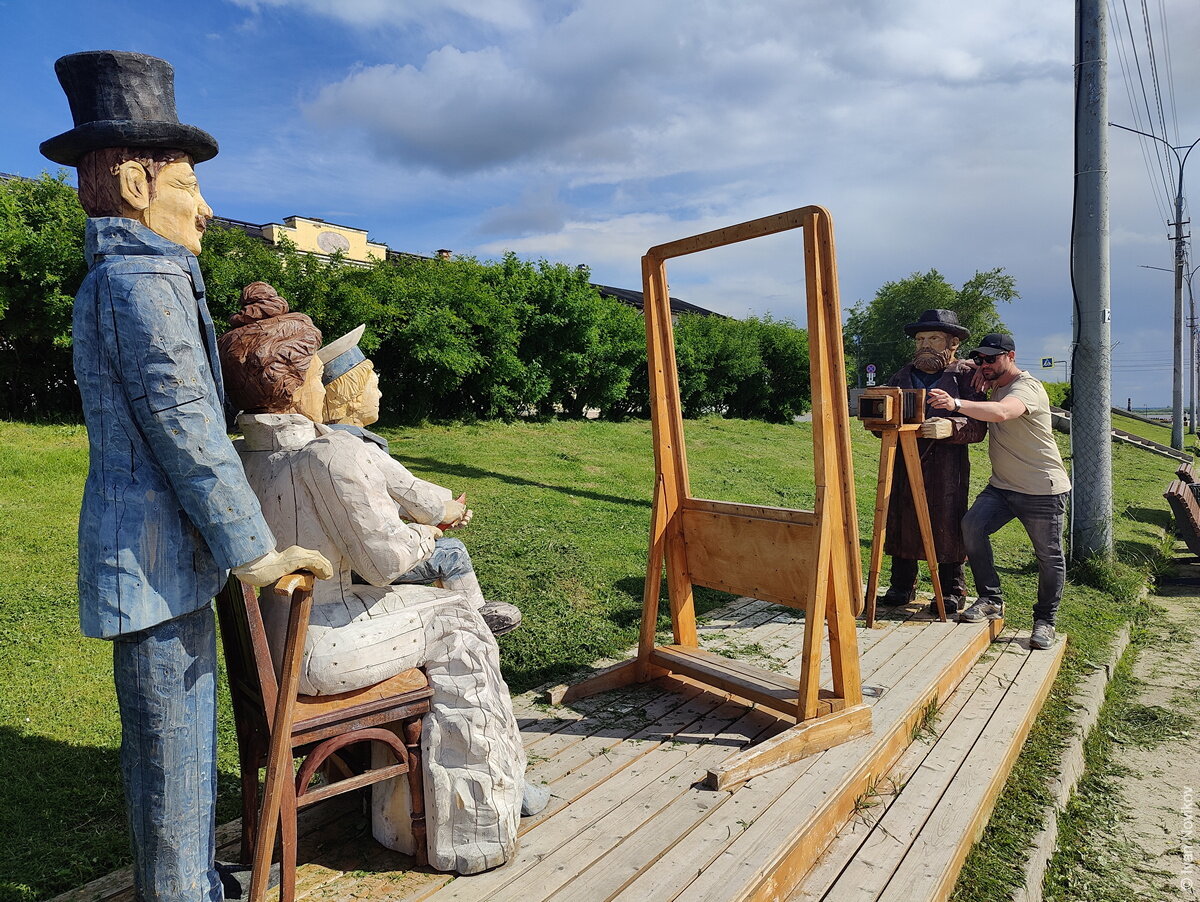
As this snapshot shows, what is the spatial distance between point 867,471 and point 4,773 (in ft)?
43.9

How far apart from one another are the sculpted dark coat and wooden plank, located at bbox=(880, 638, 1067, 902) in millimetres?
1264

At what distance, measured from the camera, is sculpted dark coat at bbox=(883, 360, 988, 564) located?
5.53 m

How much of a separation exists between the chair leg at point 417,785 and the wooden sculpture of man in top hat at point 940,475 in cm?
406

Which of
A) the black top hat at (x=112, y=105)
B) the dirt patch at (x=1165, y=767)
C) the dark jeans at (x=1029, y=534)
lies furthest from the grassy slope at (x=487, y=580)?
the black top hat at (x=112, y=105)

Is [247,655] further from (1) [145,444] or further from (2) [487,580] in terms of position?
(2) [487,580]

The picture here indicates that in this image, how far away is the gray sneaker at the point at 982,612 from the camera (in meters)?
5.25

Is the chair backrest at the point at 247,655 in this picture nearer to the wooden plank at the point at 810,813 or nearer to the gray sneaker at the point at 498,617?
the gray sneaker at the point at 498,617

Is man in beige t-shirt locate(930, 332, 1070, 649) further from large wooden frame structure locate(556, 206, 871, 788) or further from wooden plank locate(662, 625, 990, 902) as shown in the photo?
large wooden frame structure locate(556, 206, 871, 788)

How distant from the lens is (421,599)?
8.71 feet

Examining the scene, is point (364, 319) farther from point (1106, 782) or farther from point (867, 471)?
point (1106, 782)

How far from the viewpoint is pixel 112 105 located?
191cm

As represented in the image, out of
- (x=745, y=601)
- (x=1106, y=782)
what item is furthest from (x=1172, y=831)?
(x=745, y=601)

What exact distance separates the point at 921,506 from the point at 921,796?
246 centimetres

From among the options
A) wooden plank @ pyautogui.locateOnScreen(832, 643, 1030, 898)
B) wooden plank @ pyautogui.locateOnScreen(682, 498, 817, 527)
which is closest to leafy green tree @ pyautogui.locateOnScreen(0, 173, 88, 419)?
wooden plank @ pyautogui.locateOnScreen(682, 498, 817, 527)
